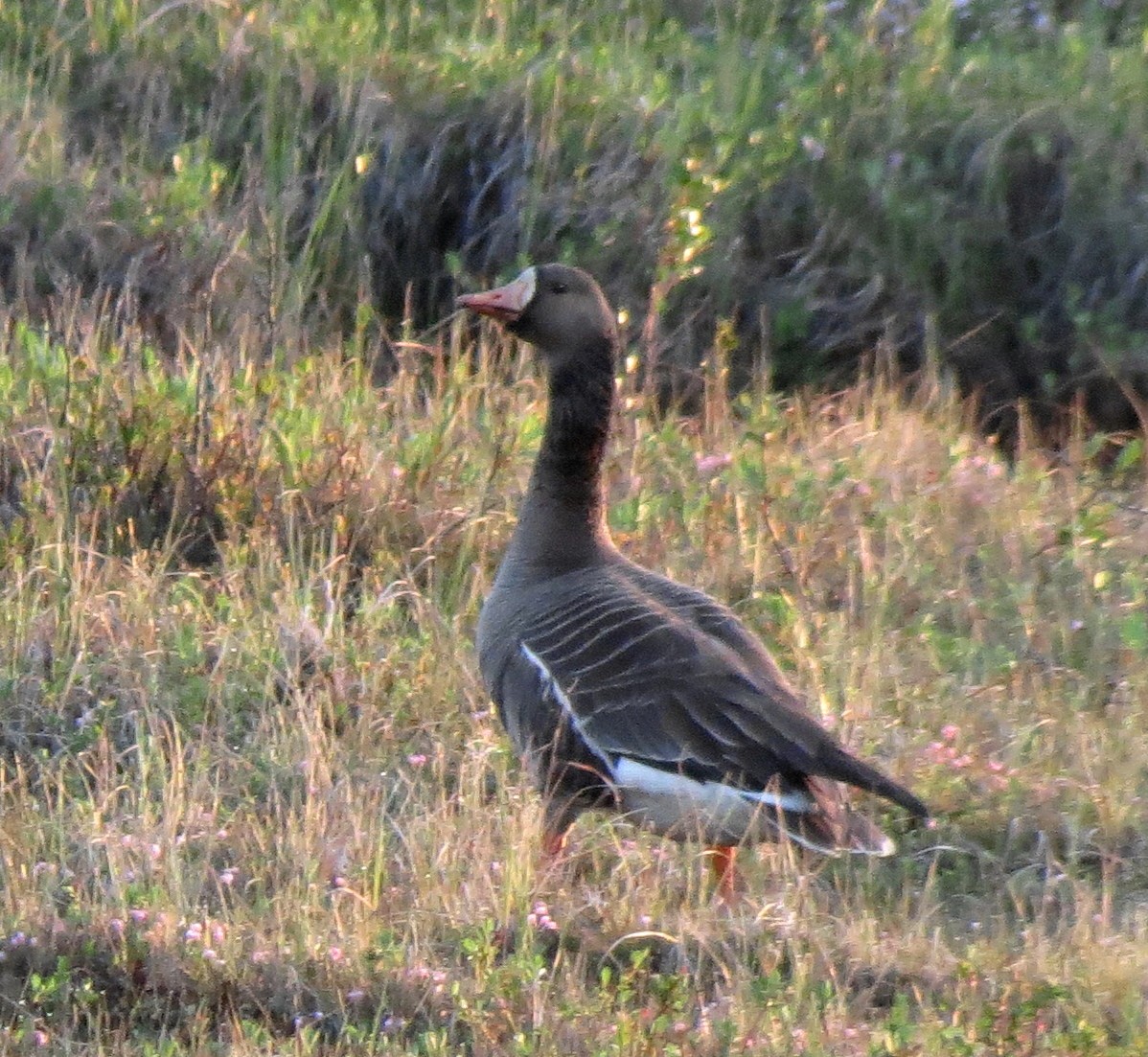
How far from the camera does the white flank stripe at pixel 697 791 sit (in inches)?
173

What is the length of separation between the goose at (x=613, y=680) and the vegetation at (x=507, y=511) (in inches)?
6.9

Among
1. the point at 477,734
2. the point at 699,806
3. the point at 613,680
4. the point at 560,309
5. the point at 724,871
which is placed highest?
the point at 560,309

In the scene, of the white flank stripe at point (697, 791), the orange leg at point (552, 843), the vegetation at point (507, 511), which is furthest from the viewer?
the orange leg at point (552, 843)

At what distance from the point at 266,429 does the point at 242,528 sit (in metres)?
0.38

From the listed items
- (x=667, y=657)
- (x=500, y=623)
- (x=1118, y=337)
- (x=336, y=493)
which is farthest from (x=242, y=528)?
(x=1118, y=337)

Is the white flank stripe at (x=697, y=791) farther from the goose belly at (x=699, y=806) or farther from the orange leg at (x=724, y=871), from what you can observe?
the orange leg at (x=724, y=871)

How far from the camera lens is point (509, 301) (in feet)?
17.7

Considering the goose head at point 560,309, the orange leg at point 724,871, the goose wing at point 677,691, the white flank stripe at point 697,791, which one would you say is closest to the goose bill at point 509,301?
the goose head at point 560,309

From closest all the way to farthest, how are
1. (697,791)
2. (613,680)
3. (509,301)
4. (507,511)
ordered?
(697,791) → (613,680) → (509,301) → (507,511)

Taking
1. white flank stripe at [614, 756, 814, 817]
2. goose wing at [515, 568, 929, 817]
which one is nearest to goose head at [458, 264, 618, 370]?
goose wing at [515, 568, 929, 817]

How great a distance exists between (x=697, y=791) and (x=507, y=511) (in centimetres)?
226

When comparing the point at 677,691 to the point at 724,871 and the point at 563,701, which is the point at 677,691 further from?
the point at 724,871

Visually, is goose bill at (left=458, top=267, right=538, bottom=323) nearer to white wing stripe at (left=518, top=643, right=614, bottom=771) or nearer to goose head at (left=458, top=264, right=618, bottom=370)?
goose head at (left=458, top=264, right=618, bottom=370)

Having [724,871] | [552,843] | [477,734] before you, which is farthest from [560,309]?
[724,871]
